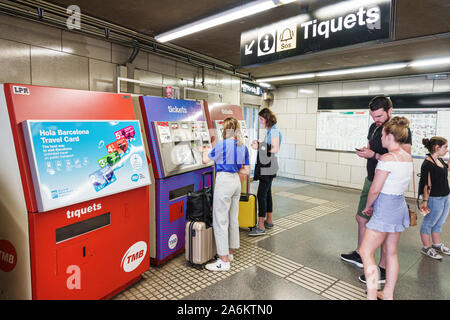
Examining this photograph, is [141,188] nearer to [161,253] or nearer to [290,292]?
[161,253]

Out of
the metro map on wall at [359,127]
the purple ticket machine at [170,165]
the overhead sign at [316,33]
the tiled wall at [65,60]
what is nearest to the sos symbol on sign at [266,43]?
the overhead sign at [316,33]

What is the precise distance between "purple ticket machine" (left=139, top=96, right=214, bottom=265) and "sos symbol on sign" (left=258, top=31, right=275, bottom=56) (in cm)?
118

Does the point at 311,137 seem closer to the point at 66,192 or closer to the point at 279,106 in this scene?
the point at 279,106

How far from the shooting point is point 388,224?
244cm

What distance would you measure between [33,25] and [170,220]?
2.89 meters

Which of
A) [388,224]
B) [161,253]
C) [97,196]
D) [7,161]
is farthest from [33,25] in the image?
[388,224]

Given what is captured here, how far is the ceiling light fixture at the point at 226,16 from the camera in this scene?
117 inches

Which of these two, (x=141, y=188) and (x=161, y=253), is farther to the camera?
(x=161, y=253)

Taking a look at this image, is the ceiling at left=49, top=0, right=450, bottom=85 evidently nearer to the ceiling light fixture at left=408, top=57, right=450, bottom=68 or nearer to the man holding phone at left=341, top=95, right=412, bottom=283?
the ceiling light fixture at left=408, top=57, right=450, bottom=68

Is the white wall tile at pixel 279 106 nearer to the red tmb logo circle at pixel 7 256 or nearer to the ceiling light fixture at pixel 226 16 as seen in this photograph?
the ceiling light fixture at pixel 226 16

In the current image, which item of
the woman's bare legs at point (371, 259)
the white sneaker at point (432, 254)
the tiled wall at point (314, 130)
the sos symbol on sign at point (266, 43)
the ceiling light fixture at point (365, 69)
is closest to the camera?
the woman's bare legs at point (371, 259)

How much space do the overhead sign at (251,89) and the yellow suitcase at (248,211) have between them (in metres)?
4.15

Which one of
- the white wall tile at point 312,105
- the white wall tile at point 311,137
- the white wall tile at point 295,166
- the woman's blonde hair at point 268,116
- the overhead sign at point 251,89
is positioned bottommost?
the white wall tile at point 295,166
